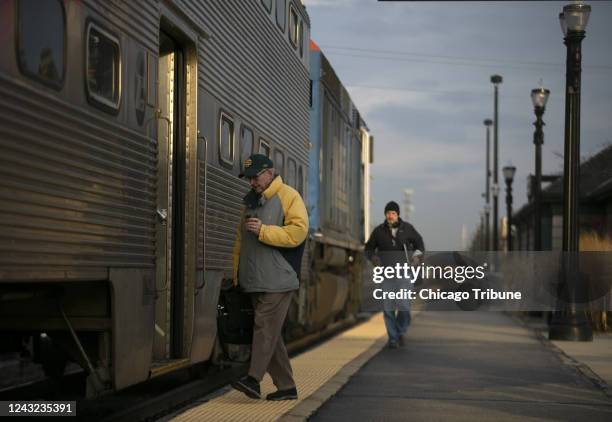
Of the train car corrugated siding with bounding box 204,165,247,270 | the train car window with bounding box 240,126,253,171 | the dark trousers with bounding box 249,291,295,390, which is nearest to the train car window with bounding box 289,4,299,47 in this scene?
the train car window with bounding box 240,126,253,171

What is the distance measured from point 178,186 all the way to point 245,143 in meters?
1.98

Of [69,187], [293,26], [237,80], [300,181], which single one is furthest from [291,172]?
[69,187]

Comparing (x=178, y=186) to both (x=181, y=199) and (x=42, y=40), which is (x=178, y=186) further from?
(x=42, y=40)

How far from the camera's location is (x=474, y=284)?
27.6 meters

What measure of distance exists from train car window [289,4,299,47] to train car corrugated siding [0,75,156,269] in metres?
5.84

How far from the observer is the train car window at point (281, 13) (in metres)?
12.2

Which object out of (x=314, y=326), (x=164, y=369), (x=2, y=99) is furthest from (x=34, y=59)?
(x=314, y=326)

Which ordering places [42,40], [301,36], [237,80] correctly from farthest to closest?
1. [301,36]
2. [237,80]
3. [42,40]

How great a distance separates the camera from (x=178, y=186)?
8.62 m

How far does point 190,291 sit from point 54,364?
1121mm

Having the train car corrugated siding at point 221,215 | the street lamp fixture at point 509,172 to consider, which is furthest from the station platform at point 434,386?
the street lamp fixture at point 509,172

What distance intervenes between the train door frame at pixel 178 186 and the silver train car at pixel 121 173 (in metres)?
0.01

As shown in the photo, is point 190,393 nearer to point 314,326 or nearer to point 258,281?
point 258,281

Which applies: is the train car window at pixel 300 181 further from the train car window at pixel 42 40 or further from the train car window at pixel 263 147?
the train car window at pixel 42 40
